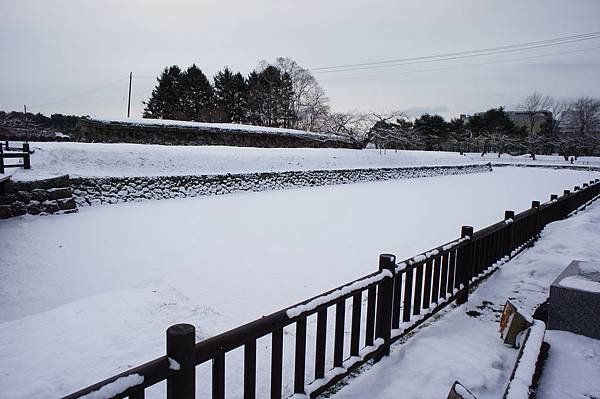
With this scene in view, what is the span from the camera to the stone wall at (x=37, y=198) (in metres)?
9.21

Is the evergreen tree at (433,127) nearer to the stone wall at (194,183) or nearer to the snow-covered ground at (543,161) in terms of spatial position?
the snow-covered ground at (543,161)

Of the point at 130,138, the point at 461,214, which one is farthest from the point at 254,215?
the point at 130,138

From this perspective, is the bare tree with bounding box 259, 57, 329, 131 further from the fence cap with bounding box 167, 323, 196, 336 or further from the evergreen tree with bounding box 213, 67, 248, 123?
the fence cap with bounding box 167, 323, 196, 336

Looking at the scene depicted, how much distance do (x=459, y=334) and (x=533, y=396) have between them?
1063 millimetres

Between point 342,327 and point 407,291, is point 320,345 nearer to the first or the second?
point 342,327

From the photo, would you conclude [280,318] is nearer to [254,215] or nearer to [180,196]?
[254,215]

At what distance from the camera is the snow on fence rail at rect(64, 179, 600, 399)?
1.58 m

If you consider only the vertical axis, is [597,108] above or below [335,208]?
above

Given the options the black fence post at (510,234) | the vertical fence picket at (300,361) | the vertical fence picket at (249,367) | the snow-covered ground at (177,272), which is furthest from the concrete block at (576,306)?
the vertical fence picket at (249,367)

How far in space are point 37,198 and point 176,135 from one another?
12.0 meters

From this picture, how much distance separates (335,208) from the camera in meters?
12.2

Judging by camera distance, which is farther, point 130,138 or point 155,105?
point 155,105

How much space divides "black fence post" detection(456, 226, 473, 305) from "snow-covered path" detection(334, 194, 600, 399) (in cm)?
11

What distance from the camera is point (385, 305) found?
3074 mm
